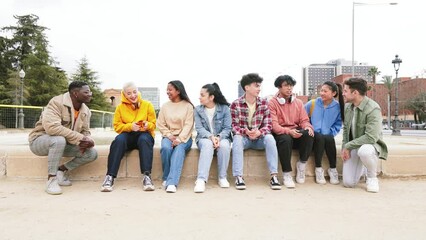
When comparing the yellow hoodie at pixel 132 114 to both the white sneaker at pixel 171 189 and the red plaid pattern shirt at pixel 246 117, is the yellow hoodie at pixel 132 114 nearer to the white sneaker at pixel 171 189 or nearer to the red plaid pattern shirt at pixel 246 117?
the white sneaker at pixel 171 189

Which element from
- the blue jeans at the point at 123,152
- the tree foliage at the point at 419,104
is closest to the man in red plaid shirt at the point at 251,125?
the blue jeans at the point at 123,152

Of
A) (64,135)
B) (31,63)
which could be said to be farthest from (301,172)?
(31,63)

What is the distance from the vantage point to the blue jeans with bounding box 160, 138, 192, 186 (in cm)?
386

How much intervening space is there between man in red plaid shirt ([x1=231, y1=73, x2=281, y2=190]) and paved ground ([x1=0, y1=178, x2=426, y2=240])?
374 millimetres

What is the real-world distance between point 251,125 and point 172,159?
110 centimetres

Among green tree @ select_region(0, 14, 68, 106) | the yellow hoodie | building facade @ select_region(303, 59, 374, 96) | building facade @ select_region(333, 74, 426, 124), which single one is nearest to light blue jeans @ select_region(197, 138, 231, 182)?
the yellow hoodie

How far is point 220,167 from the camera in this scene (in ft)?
13.4

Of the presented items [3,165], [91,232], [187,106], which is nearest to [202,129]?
[187,106]

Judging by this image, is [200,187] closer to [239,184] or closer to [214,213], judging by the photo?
[239,184]

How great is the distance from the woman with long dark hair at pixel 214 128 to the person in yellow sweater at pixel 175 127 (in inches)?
5.2

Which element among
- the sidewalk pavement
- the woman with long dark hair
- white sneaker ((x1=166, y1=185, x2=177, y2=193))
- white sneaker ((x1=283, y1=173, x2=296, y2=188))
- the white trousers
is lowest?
the sidewalk pavement

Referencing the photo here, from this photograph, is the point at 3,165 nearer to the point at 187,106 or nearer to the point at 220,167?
the point at 187,106

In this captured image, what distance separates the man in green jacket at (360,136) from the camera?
3906 mm

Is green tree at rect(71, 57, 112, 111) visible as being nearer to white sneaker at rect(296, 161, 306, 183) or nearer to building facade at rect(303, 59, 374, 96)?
building facade at rect(303, 59, 374, 96)
